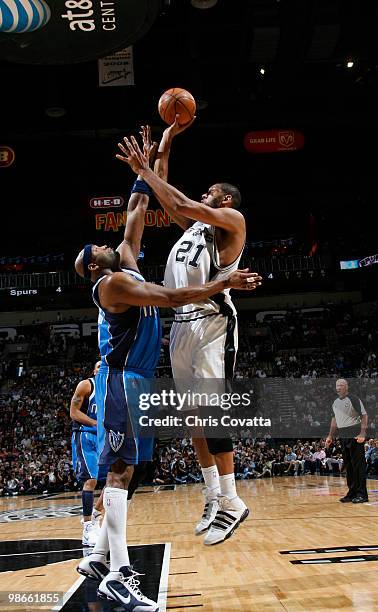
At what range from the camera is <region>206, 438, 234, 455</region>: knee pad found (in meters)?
4.01

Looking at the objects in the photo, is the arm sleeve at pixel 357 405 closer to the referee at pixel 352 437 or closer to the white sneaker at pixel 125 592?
the referee at pixel 352 437

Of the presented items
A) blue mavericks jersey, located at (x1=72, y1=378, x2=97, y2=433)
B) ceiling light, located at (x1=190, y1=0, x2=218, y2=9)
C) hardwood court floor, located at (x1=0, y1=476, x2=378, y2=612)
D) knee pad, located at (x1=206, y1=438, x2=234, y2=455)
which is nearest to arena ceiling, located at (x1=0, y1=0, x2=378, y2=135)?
ceiling light, located at (x1=190, y1=0, x2=218, y2=9)

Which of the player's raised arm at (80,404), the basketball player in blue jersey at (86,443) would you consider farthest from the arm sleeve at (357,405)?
the player's raised arm at (80,404)

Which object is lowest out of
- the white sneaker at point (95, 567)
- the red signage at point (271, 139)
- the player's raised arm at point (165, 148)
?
the white sneaker at point (95, 567)

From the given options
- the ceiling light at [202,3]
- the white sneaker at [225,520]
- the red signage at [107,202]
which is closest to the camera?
the white sneaker at [225,520]

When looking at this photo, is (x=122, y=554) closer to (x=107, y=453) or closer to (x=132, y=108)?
(x=107, y=453)

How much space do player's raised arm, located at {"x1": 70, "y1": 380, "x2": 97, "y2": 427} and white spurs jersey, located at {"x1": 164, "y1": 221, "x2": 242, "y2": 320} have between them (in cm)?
324

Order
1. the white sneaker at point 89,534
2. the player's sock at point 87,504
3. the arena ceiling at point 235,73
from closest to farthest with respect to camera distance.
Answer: the white sneaker at point 89,534 < the player's sock at point 87,504 < the arena ceiling at point 235,73

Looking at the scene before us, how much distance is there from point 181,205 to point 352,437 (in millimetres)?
6980

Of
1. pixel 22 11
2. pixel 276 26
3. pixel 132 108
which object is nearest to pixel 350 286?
pixel 132 108

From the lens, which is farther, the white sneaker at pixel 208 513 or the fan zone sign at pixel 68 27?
the fan zone sign at pixel 68 27

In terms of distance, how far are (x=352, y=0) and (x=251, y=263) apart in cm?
1769

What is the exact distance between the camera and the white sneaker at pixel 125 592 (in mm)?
3590

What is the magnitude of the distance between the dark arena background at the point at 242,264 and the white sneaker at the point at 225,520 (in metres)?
0.41
